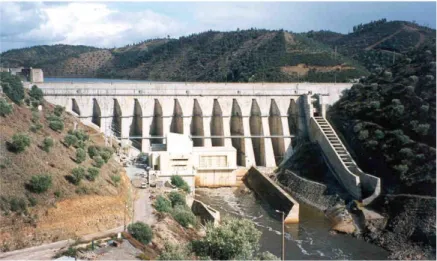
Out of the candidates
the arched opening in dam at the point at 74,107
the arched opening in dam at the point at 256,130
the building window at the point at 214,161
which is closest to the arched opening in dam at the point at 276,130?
the arched opening in dam at the point at 256,130

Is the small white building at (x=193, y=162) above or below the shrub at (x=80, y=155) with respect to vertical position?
below

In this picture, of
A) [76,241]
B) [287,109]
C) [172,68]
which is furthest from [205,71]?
[76,241]

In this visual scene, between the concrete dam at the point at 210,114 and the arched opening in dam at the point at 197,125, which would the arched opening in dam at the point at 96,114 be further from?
the arched opening in dam at the point at 197,125

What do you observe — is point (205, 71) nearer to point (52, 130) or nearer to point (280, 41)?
point (280, 41)

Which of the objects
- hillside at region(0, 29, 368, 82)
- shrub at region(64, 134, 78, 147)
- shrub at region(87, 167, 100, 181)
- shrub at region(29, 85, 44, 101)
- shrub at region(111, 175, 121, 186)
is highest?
hillside at region(0, 29, 368, 82)

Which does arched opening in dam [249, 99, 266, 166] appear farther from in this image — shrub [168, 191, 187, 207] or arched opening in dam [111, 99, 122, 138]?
shrub [168, 191, 187, 207]

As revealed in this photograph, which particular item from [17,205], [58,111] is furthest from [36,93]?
[17,205]

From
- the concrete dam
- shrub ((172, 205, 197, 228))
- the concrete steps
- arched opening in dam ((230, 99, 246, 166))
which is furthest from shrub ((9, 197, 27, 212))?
arched opening in dam ((230, 99, 246, 166))
